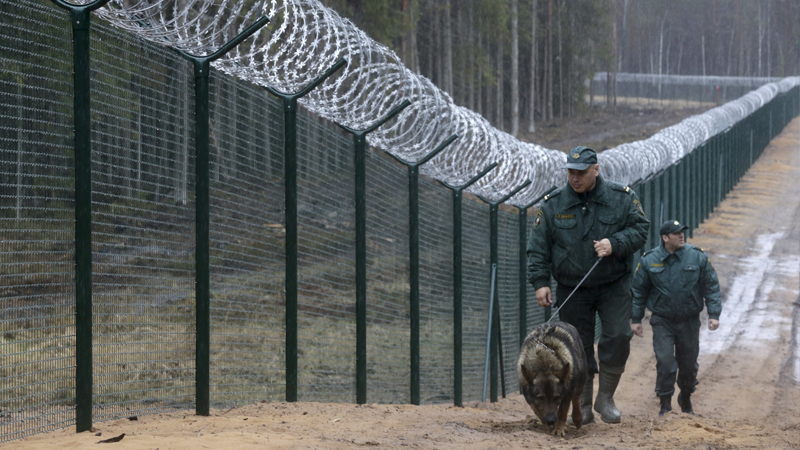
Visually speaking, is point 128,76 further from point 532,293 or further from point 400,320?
point 532,293

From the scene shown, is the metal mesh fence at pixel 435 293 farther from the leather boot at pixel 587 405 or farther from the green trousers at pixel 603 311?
the green trousers at pixel 603 311

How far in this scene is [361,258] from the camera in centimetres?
655

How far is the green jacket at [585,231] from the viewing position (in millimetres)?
6000

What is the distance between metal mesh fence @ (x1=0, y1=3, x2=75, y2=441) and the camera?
419 centimetres

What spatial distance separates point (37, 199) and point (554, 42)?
2337 inches

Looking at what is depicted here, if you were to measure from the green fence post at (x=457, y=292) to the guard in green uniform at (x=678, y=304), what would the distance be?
153 centimetres

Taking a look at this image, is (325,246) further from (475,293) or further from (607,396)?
(475,293)

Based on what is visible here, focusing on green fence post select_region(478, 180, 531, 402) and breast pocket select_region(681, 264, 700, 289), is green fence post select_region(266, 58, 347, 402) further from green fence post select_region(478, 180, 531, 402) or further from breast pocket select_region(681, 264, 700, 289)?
breast pocket select_region(681, 264, 700, 289)

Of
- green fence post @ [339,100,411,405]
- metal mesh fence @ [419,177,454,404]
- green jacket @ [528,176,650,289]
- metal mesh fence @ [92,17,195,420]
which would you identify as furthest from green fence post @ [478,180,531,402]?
metal mesh fence @ [92,17,195,420]

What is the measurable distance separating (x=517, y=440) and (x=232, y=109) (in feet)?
8.78

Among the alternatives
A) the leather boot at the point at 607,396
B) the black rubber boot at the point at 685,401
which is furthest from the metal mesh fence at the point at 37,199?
the black rubber boot at the point at 685,401

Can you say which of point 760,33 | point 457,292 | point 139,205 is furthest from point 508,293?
point 760,33

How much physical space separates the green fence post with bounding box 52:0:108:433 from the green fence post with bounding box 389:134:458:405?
3396 millimetres

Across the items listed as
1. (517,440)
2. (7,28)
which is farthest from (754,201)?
(7,28)
